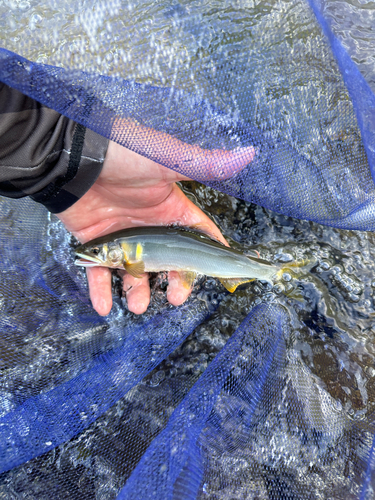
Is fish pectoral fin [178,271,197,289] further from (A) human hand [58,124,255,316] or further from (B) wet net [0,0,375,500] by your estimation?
(B) wet net [0,0,375,500]

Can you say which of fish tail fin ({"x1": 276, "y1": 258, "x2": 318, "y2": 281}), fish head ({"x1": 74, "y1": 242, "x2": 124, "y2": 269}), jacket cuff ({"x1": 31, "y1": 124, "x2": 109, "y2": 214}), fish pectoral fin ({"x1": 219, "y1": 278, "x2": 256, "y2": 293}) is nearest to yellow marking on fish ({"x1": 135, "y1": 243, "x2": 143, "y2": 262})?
fish head ({"x1": 74, "y1": 242, "x2": 124, "y2": 269})

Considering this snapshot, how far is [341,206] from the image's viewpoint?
2.46m

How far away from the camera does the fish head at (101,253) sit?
8.96 ft

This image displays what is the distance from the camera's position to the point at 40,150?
2.23 m

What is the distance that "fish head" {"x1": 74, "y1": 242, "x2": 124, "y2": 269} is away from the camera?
8.96 ft

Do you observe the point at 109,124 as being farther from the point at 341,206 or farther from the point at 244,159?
the point at 341,206

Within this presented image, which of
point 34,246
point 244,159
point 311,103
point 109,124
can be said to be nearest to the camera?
point 109,124

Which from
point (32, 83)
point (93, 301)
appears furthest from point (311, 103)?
point (93, 301)

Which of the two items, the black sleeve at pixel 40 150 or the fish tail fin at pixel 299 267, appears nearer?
the black sleeve at pixel 40 150

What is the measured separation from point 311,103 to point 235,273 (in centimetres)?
138

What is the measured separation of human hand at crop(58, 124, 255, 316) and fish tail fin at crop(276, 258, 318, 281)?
65cm

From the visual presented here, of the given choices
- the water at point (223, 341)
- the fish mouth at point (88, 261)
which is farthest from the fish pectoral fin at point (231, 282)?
the fish mouth at point (88, 261)

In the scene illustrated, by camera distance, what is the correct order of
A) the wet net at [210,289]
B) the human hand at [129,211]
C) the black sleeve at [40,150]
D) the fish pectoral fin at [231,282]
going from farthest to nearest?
the fish pectoral fin at [231,282]
the human hand at [129,211]
the black sleeve at [40,150]
the wet net at [210,289]

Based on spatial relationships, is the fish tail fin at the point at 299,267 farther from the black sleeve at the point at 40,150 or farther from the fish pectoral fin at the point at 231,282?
the black sleeve at the point at 40,150
